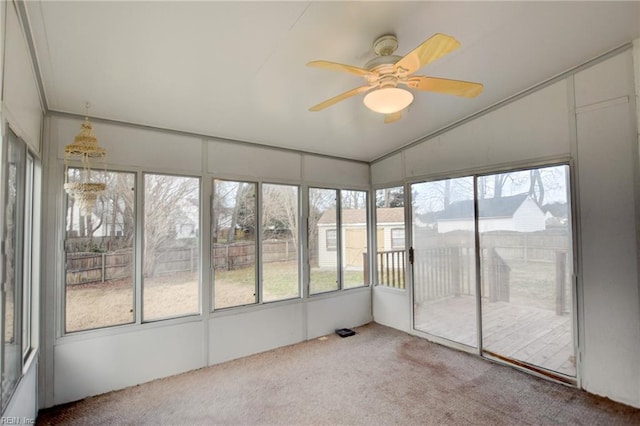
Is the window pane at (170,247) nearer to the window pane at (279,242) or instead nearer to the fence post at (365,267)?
the window pane at (279,242)

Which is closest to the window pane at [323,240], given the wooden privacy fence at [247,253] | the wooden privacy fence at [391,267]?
the wooden privacy fence at [247,253]

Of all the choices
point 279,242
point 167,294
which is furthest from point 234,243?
point 167,294

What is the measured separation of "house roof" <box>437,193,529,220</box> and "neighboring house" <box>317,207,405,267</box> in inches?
27.8

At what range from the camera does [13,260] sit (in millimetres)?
1925

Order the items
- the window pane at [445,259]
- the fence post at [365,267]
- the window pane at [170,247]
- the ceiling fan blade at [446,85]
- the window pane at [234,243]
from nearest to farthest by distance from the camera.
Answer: the ceiling fan blade at [446,85] → the window pane at [170,247] → the window pane at [234,243] → the window pane at [445,259] → the fence post at [365,267]

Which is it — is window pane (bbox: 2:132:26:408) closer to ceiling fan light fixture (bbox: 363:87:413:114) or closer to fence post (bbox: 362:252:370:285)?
ceiling fan light fixture (bbox: 363:87:413:114)

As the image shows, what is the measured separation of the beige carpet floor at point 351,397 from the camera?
7.70 feet

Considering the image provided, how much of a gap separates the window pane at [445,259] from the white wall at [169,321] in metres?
1.08

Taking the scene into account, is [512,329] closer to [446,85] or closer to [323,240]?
[323,240]

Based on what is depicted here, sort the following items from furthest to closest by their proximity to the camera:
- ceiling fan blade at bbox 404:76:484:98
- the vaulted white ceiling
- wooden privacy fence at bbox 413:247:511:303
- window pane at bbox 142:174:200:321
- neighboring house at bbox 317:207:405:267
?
neighboring house at bbox 317:207:405:267
wooden privacy fence at bbox 413:247:511:303
window pane at bbox 142:174:200:321
ceiling fan blade at bbox 404:76:484:98
the vaulted white ceiling

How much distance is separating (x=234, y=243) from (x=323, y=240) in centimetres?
125

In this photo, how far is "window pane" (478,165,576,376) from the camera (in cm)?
284

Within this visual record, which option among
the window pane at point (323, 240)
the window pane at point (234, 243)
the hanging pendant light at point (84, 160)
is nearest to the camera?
the hanging pendant light at point (84, 160)

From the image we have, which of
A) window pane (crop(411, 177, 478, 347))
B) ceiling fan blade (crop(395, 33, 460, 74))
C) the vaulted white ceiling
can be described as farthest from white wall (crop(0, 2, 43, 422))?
window pane (crop(411, 177, 478, 347))
